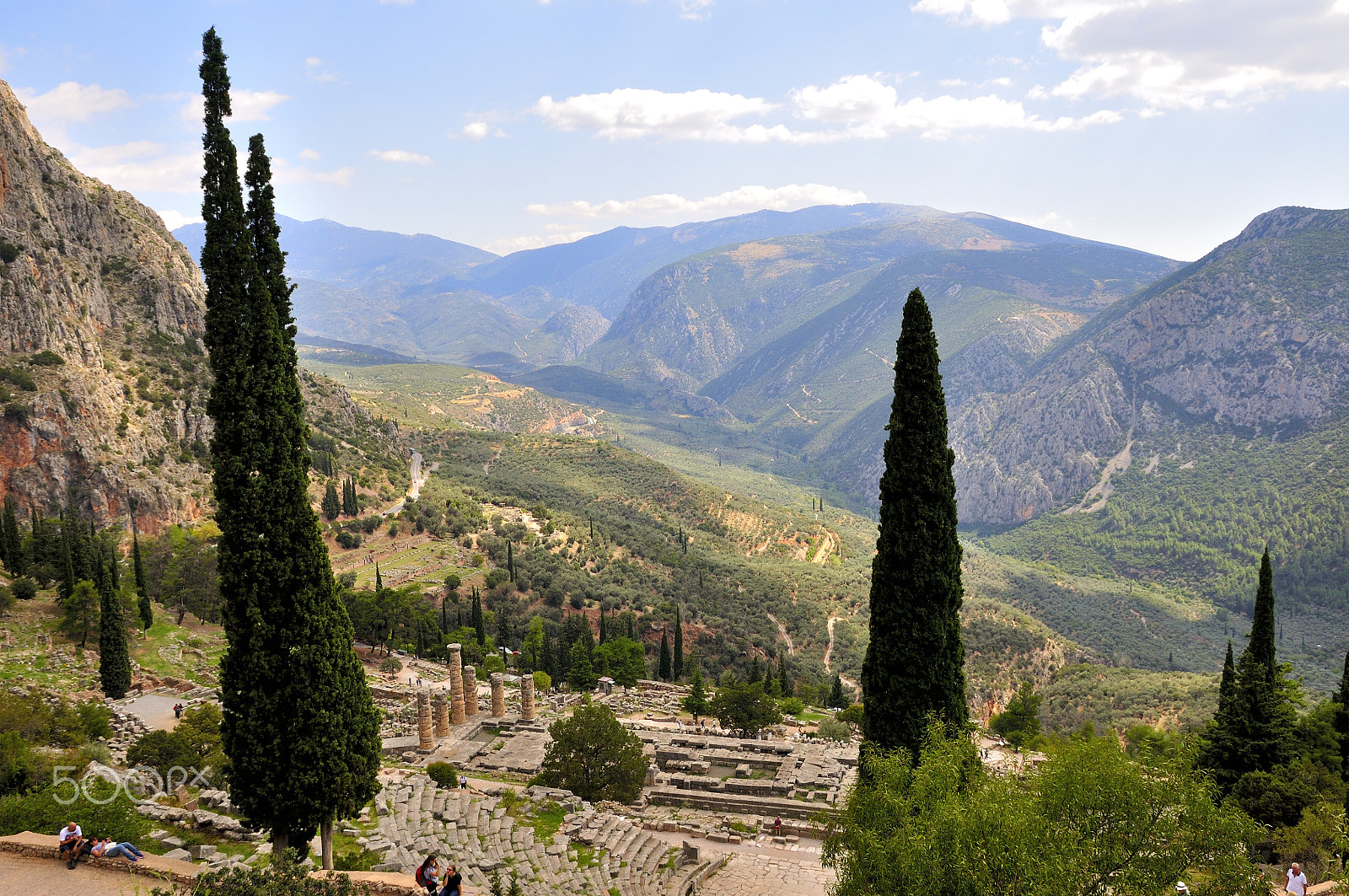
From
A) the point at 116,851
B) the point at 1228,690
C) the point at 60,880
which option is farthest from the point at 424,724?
the point at 1228,690

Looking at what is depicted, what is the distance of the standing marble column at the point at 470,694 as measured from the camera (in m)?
38.9

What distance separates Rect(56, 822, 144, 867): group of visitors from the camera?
14320 mm

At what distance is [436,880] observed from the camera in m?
14.8

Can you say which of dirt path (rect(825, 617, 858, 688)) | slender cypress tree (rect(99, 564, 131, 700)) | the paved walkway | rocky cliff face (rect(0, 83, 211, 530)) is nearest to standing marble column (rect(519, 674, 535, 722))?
slender cypress tree (rect(99, 564, 131, 700))

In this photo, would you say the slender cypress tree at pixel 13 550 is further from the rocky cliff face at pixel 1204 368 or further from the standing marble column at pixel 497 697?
the rocky cliff face at pixel 1204 368

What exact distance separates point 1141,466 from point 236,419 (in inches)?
7030

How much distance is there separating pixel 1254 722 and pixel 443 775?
27.7 meters

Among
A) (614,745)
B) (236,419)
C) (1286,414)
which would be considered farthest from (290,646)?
(1286,414)

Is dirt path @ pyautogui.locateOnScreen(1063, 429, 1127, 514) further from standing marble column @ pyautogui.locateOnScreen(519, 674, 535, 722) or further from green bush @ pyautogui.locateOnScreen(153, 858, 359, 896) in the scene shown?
green bush @ pyautogui.locateOnScreen(153, 858, 359, 896)

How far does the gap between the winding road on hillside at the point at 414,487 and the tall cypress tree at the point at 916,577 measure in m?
65.4

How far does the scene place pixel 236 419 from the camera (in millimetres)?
14453

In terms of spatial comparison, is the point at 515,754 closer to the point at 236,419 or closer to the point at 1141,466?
the point at 236,419

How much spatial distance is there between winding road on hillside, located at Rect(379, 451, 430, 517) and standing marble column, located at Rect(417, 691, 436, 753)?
44489mm

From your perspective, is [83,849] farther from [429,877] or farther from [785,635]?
[785,635]
